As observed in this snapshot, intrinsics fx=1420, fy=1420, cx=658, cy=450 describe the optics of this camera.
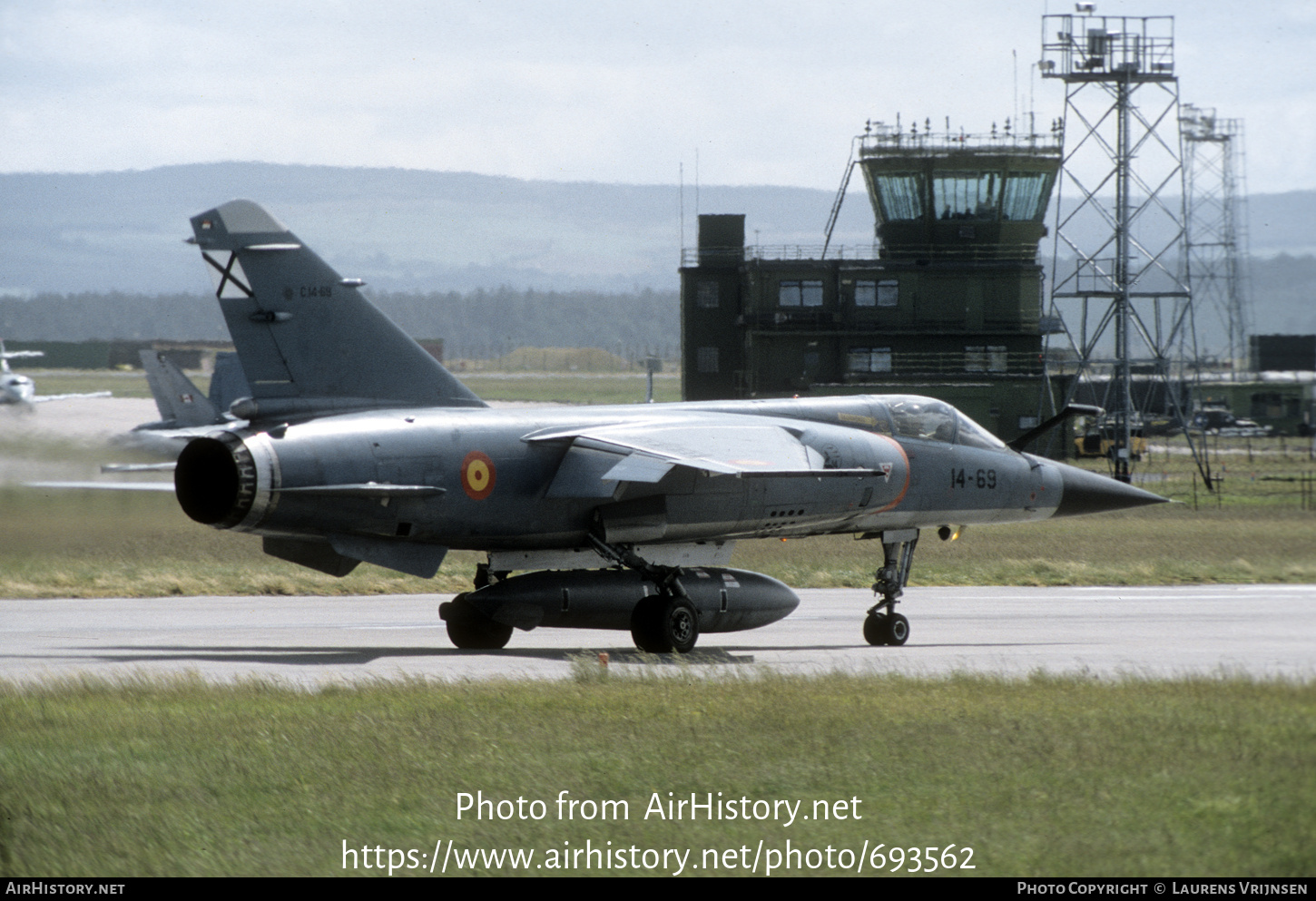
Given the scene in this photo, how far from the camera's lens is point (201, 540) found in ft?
109

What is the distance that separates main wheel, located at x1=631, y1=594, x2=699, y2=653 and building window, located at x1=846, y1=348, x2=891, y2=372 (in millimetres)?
48079

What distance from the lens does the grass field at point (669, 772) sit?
7.44 meters

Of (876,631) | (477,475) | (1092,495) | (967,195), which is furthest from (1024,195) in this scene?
(477,475)

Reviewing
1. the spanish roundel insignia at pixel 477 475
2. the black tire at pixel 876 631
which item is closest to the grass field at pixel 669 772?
the spanish roundel insignia at pixel 477 475

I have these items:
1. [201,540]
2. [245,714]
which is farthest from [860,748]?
[201,540]

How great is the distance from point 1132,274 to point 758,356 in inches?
656

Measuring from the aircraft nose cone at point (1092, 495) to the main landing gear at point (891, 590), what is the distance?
248cm

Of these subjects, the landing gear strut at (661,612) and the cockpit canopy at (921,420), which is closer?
the landing gear strut at (661,612)

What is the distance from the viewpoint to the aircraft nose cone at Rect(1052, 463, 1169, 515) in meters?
20.7

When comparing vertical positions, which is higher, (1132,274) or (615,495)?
(1132,274)

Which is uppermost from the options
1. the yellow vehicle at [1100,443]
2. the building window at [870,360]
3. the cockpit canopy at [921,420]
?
the building window at [870,360]

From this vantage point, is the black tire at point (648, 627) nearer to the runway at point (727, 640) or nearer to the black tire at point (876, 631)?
the runway at point (727, 640)

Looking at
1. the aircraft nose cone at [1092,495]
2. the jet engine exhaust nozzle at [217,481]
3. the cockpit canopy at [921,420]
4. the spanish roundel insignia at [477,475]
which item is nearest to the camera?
the jet engine exhaust nozzle at [217,481]

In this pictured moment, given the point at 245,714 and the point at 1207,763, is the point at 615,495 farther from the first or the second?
the point at 1207,763
